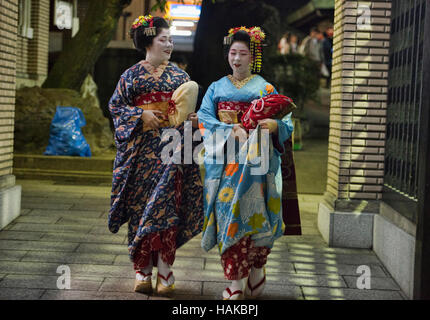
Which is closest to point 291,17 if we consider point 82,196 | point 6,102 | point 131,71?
point 82,196

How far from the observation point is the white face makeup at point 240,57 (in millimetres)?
4352

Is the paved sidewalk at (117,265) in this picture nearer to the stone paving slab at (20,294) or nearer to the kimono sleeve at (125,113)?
the stone paving slab at (20,294)

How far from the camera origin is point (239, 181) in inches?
166

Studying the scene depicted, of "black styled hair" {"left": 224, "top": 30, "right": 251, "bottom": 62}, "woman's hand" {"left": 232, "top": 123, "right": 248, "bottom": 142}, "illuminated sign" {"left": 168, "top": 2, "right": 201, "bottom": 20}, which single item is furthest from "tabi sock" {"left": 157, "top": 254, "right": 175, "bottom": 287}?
"illuminated sign" {"left": 168, "top": 2, "right": 201, "bottom": 20}

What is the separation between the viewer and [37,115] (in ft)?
35.8

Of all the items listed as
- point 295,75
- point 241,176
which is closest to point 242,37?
point 241,176

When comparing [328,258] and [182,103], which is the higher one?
[182,103]

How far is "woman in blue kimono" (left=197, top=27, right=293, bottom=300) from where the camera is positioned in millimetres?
4219

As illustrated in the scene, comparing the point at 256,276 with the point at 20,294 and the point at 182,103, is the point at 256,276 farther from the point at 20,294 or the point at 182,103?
the point at 20,294

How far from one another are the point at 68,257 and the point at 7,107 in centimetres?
229

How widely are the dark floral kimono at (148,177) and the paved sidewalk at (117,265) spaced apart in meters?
0.50

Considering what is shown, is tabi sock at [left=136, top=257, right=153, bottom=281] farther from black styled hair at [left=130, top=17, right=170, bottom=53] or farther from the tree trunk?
the tree trunk

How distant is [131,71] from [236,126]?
98 centimetres

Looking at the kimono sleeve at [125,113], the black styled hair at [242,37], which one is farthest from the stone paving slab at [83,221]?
the black styled hair at [242,37]
